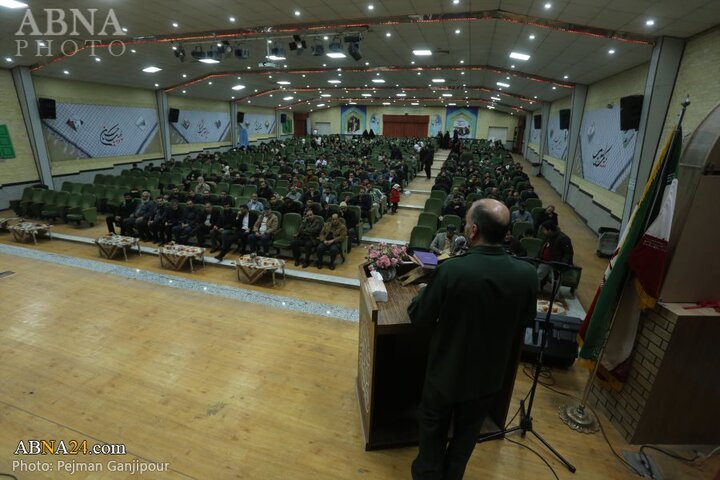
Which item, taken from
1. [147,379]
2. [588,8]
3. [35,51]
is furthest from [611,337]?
[35,51]

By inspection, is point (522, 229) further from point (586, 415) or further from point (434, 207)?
point (586, 415)

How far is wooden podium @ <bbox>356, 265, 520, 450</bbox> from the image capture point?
2715 millimetres

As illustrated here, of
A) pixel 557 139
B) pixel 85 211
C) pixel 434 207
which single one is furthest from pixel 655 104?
pixel 85 211

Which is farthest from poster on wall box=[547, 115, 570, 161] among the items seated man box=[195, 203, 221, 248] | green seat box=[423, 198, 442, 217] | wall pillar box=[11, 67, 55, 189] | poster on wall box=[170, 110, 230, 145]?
wall pillar box=[11, 67, 55, 189]

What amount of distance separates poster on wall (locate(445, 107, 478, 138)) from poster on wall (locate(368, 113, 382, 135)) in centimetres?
683

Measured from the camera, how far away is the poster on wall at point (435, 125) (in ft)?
112

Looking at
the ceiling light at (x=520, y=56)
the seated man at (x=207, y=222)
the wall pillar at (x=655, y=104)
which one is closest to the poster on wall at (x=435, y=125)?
the ceiling light at (x=520, y=56)

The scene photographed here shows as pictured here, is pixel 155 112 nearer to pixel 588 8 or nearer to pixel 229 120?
pixel 229 120

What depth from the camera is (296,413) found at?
3211 millimetres

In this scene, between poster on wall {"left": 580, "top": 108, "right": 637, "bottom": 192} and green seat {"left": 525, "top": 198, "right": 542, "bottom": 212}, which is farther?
Answer: green seat {"left": 525, "top": 198, "right": 542, "bottom": 212}

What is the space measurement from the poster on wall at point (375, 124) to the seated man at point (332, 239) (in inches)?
1240

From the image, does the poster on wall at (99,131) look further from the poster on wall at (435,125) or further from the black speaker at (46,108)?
the poster on wall at (435,125)

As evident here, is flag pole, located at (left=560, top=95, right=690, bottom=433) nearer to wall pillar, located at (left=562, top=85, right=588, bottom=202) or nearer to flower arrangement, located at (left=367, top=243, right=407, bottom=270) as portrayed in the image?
flower arrangement, located at (left=367, top=243, right=407, bottom=270)

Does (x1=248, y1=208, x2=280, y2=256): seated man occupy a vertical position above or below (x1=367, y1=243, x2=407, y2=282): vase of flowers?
below
